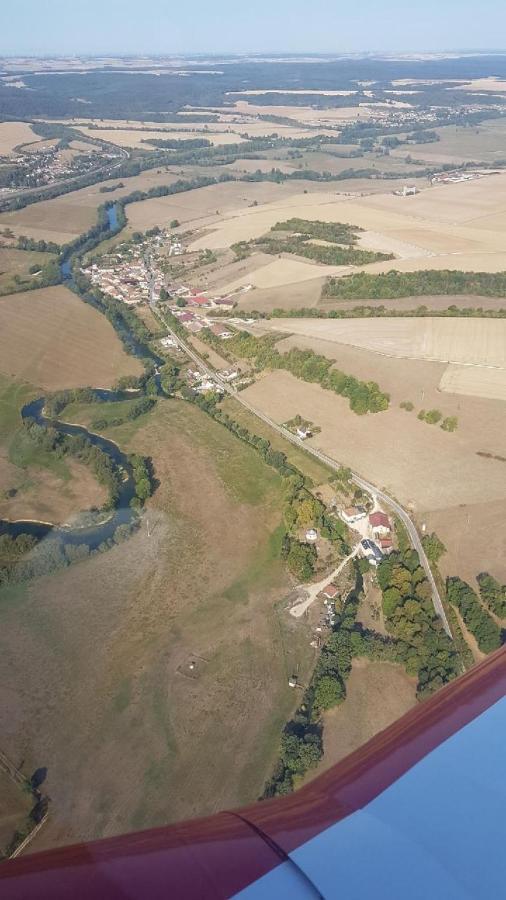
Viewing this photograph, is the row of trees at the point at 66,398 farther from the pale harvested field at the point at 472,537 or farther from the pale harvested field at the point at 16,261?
the pale harvested field at the point at 16,261

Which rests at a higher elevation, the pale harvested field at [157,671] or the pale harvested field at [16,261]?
the pale harvested field at [16,261]

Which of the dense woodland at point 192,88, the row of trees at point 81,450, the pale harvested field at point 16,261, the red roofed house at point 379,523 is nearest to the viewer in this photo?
the red roofed house at point 379,523

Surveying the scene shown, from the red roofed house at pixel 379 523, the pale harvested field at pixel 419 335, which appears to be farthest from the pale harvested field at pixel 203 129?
the red roofed house at pixel 379 523

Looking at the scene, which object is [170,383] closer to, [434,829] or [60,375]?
[60,375]

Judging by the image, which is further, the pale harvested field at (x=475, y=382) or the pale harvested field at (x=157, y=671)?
the pale harvested field at (x=475, y=382)

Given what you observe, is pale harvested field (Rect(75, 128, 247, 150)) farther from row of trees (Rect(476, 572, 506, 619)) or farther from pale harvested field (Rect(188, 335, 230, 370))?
row of trees (Rect(476, 572, 506, 619))

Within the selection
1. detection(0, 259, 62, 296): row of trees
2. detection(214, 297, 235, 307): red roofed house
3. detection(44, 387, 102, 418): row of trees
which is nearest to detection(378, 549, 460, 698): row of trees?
detection(44, 387, 102, 418): row of trees
